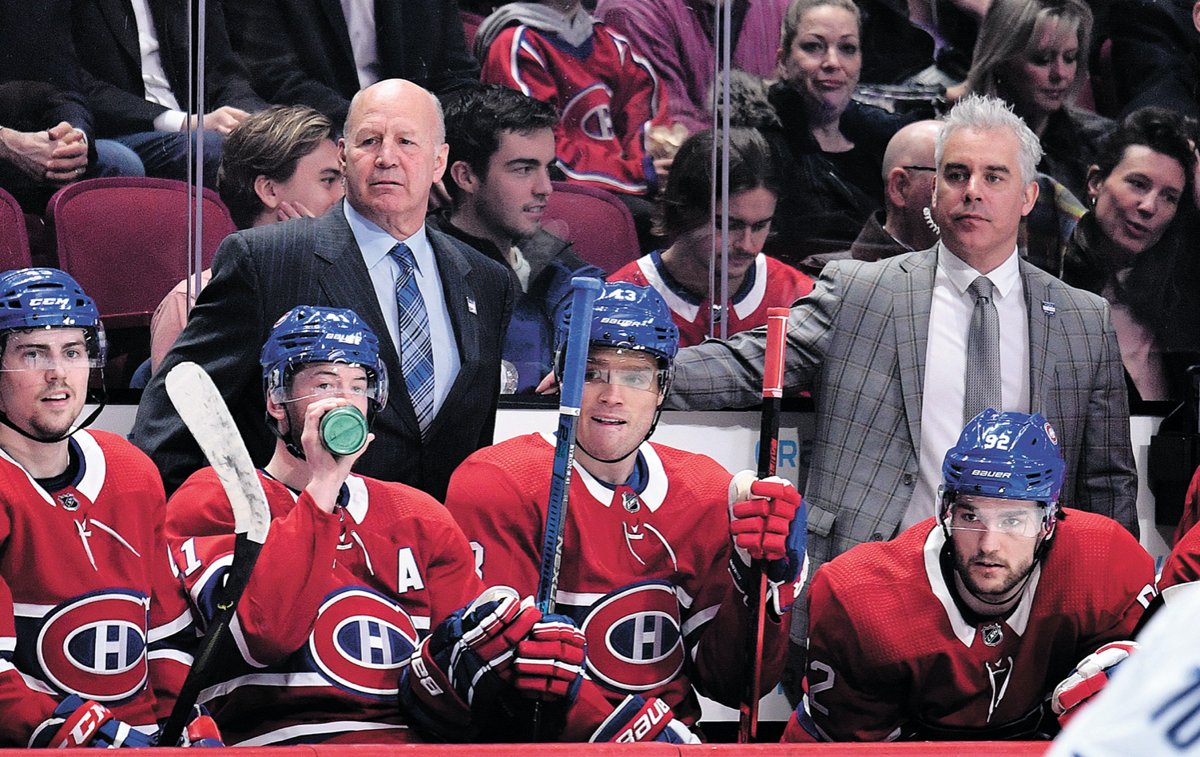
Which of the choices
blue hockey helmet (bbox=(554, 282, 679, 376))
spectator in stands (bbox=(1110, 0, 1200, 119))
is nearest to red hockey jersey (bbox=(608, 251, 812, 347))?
blue hockey helmet (bbox=(554, 282, 679, 376))

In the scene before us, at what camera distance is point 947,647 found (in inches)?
97.7

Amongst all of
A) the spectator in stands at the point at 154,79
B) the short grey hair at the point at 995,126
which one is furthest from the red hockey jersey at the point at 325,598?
A: the short grey hair at the point at 995,126

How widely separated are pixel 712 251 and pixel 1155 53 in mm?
1334

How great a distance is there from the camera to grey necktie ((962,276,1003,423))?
316 cm

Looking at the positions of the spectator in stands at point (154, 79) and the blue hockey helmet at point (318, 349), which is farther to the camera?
the spectator in stands at point (154, 79)

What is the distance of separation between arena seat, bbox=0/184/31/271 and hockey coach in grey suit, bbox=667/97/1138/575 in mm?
1521

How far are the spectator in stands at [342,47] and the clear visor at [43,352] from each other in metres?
1.07

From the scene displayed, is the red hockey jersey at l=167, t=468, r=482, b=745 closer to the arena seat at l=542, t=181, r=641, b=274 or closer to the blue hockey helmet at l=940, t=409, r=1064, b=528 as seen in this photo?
the blue hockey helmet at l=940, t=409, r=1064, b=528

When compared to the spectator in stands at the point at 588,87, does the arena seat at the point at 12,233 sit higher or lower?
lower

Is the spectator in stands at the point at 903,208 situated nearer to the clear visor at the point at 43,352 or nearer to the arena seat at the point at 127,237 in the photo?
the arena seat at the point at 127,237

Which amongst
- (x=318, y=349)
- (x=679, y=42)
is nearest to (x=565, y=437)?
(x=318, y=349)

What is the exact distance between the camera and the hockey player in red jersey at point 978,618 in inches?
96.7

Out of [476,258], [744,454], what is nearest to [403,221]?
[476,258]

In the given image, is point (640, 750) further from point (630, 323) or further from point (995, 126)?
point (995, 126)
